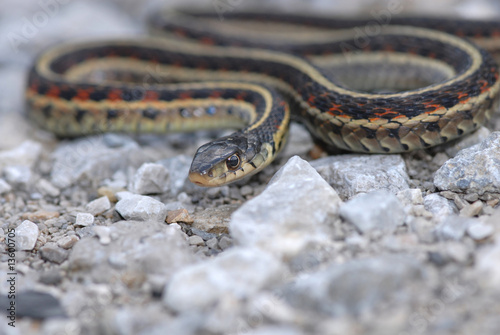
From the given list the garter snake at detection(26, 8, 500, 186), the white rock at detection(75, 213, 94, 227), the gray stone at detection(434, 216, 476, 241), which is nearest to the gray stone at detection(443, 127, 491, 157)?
the garter snake at detection(26, 8, 500, 186)

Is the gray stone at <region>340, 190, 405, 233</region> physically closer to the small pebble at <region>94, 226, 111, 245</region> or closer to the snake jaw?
the snake jaw

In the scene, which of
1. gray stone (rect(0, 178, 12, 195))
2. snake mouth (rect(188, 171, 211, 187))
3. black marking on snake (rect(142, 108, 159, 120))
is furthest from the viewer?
black marking on snake (rect(142, 108, 159, 120))

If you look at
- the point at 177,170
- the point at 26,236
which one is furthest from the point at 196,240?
the point at 26,236

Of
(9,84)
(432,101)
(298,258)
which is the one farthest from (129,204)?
(9,84)

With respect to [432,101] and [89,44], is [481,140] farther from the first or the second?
[89,44]

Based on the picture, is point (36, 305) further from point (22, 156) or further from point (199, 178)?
point (22, 156)

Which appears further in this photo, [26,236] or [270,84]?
[270,84]

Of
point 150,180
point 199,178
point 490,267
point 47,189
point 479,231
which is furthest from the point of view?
point 47,189

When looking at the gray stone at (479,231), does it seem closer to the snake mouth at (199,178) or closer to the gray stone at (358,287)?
the gray stone at (358,287)
